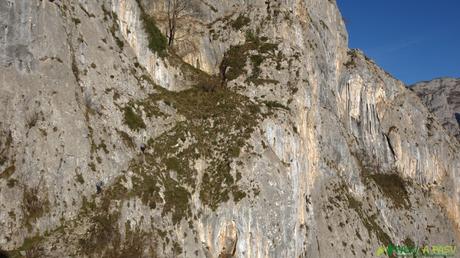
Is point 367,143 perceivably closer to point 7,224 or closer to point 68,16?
point 68,16

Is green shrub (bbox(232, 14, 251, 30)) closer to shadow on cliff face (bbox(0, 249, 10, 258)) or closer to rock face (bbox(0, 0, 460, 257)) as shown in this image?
rock face (bbox(0, 0, 460, 257))

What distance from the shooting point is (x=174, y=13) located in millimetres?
58062

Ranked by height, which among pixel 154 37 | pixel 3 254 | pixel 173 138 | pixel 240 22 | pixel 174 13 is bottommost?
pixel 3 254

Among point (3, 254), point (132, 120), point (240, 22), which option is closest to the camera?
point (3, 254)

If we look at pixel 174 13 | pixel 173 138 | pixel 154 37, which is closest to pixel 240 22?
pixel 174 13

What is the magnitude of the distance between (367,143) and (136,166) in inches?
2111

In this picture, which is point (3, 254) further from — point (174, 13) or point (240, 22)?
point (240, 22)

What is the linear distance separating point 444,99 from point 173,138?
131528 mm

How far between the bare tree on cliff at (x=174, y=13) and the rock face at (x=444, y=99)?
104 meters

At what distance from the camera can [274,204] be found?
1793 inches

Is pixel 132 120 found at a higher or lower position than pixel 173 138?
higher

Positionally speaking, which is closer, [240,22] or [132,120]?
[132,120]

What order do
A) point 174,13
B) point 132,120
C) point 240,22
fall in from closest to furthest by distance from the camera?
point 132,120 → point 174,13 → point 240,22

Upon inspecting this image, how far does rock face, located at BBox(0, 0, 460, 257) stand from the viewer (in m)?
35.8
